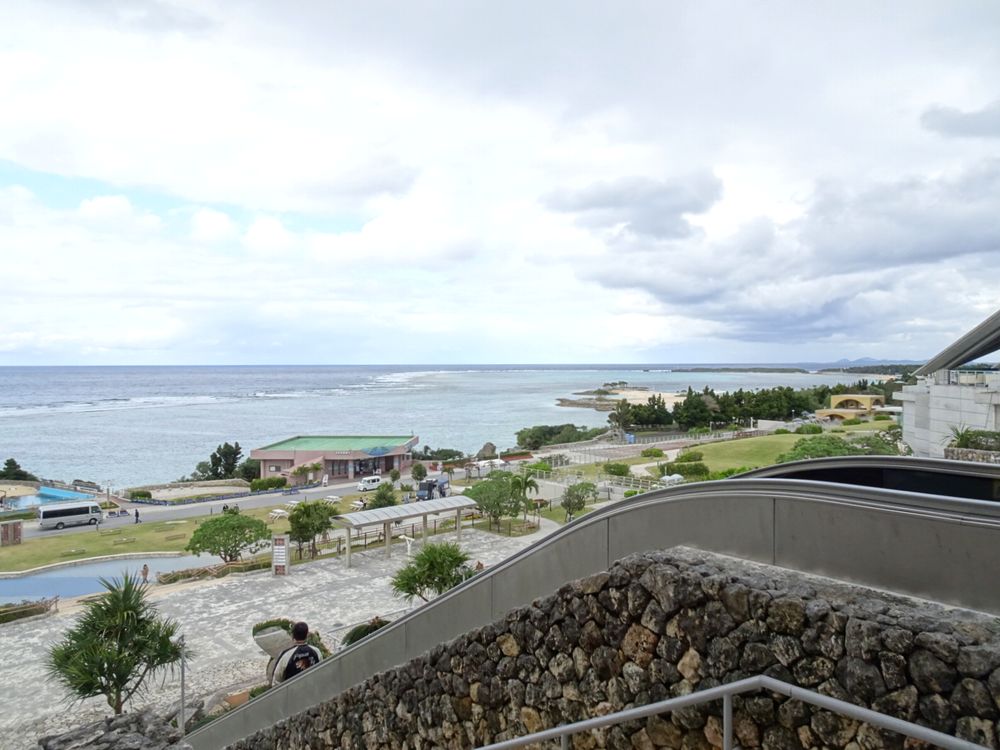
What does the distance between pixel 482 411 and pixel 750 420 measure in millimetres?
59361

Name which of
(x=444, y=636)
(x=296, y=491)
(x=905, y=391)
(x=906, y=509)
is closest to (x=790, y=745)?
(x=906, y=509)

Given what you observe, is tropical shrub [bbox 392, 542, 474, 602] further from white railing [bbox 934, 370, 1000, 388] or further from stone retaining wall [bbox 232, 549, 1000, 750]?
white railing [bbox 934, 370, 1000, 388]

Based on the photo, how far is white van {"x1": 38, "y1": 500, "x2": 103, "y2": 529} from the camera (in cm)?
3288

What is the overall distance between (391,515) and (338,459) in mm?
29604

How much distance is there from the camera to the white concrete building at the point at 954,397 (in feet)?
69.1

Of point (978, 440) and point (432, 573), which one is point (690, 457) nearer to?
point (978, 440)

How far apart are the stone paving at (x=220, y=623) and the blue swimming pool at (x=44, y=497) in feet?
97.1

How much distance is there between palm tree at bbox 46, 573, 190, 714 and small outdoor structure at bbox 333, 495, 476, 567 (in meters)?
10.0

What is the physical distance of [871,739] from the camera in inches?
96.7

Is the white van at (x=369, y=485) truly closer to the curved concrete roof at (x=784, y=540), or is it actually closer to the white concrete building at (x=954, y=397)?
the white concrete building at (x=954, y=397)

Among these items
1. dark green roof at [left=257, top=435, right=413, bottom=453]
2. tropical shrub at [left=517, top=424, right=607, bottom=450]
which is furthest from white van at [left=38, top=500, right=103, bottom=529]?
tropical shrub at [left=517, top=424, right=607, bottom=450]

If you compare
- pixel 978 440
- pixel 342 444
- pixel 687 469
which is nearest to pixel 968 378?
pixel 978 440

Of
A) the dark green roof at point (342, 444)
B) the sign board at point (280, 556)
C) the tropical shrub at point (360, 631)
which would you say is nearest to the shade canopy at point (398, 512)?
the sign board at point (280, 556)

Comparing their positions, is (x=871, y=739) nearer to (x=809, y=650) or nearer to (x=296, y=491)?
(x=809, y=650)
